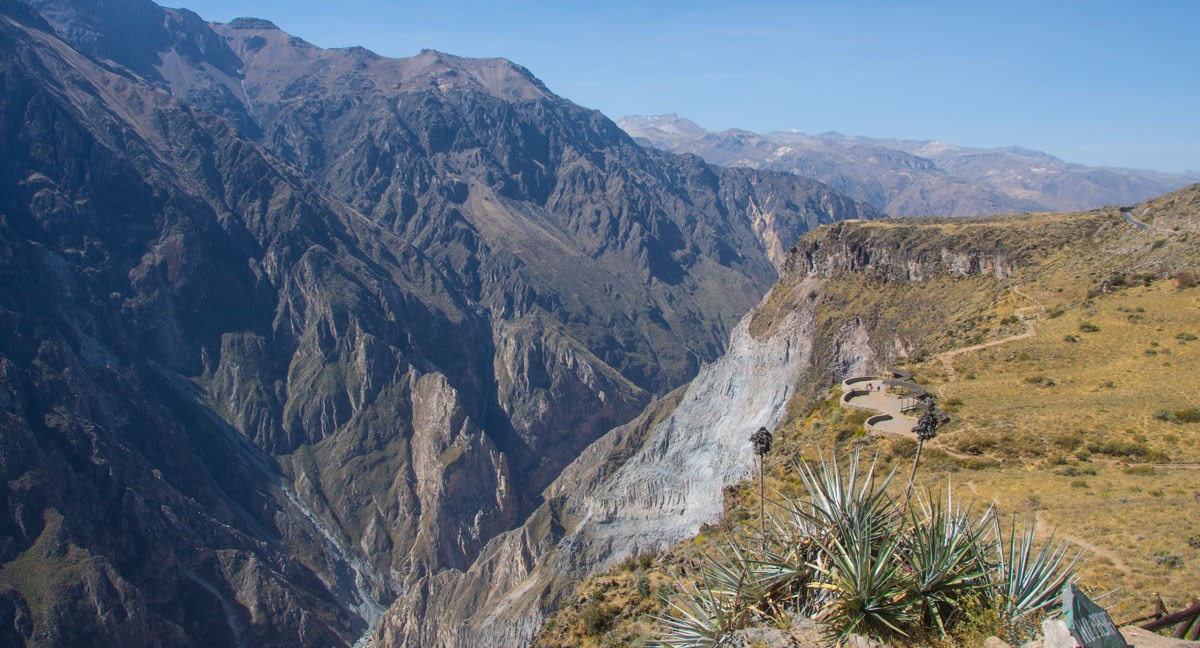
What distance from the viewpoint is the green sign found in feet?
35.6

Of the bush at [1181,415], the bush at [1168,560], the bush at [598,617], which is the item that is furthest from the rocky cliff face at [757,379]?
the bush at [1168,560]

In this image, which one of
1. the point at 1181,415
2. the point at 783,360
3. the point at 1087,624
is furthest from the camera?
the point at 783,360

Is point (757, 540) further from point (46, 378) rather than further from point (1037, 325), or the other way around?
point (46, 378)

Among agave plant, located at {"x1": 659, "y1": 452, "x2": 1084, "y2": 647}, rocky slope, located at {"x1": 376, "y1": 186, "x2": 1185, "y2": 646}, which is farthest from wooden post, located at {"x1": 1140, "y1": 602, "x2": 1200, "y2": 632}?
rocky slope, located at {"x1": 376, "y1": 186, "x2": 1185, "y2": 646}

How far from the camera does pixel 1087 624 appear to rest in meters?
11.0

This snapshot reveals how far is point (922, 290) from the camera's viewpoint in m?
91.6

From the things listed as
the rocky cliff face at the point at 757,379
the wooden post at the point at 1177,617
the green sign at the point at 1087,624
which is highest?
the green sign at the point at 1087,624

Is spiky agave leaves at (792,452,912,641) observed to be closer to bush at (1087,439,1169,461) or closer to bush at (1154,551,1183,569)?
bush at (1154,551,1183,569)

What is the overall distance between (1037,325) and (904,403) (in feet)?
58.4

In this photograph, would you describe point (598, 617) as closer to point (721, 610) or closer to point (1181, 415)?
point (721, 610)

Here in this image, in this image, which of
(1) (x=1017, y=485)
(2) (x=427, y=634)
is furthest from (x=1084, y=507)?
(2) (x=427, y=634)

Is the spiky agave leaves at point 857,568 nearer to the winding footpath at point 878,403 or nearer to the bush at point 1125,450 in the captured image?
the bush at point 1125,450

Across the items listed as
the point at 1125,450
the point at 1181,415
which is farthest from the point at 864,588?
the point at 1181,415

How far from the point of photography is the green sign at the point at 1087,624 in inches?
427
